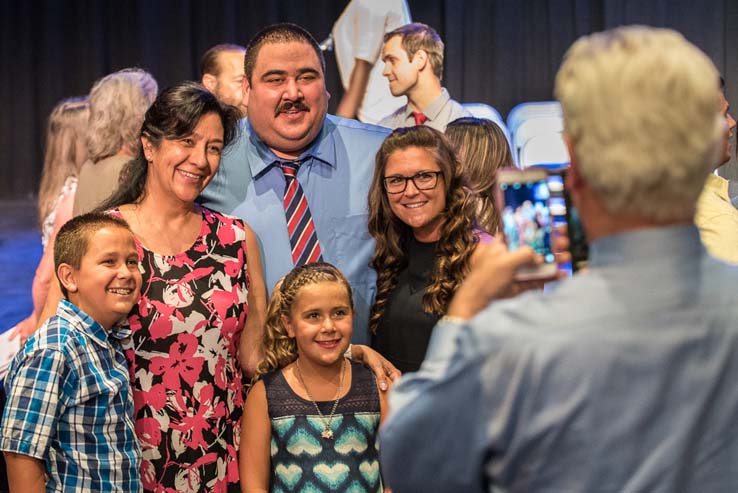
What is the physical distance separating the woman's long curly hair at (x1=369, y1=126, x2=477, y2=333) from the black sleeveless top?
0.07 feet

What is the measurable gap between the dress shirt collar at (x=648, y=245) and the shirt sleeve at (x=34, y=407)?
56.3 inches

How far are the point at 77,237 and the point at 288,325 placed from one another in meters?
0.61

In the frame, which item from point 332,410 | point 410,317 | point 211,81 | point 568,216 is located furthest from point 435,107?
point 568,216

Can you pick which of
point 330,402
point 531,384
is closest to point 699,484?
point 531,384

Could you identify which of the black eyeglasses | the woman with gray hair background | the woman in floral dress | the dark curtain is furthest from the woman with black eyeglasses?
the dark curtain

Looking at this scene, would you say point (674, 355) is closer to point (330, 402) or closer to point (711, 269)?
point (711, 269)

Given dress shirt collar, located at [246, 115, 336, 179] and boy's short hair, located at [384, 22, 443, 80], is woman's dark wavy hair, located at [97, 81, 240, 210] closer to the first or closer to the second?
dress shirt collar, located at [246, 115, 336, 179]

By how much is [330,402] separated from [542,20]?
13.9ft

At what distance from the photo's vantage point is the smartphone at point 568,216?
135 cm

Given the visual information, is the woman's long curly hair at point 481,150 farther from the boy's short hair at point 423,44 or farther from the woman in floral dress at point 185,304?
the boy's short hair at point 423,44

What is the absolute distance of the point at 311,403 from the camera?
243cm

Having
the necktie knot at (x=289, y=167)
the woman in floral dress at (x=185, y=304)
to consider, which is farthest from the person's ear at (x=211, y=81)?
the woman in floral dress at (x=185, y=304)

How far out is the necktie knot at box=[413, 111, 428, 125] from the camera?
4.64 meters

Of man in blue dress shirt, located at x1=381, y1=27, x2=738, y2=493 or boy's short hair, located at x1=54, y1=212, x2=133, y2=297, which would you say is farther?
boy's short hair, located at x1=54, y1=212, x2=133, y2=297
